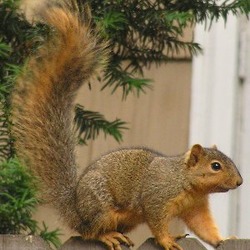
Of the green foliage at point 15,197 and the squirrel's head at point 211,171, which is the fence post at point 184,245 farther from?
the green foliage at point 15,197

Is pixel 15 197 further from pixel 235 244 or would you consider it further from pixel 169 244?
pixel 235 244

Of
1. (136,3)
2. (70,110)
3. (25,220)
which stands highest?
(136,3)

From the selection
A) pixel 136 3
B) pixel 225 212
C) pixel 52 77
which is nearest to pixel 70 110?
pixel 52 77

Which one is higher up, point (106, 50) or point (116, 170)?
point (106, 50)

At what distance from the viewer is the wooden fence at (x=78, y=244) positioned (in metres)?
4.73

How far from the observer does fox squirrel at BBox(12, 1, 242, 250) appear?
496cm

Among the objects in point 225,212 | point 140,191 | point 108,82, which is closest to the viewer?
point 140,191

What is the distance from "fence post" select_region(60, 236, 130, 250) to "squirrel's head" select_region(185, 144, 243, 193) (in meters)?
0.38

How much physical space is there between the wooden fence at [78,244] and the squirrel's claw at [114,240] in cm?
2

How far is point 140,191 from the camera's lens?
4992 millimetres

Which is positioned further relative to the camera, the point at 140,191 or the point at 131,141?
the point at 131,141

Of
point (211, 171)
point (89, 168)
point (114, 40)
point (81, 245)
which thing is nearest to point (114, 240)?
point (81, 245)

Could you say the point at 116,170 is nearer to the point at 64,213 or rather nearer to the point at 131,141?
the point at 64,213

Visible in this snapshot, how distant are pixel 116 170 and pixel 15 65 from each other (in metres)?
0.57
